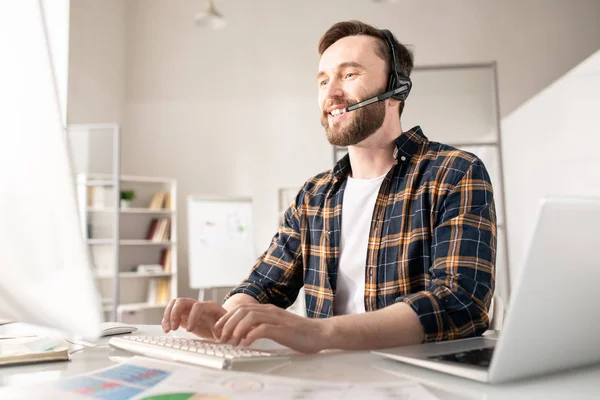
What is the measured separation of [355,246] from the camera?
1.47 metres

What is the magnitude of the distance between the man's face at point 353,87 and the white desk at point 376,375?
2.64 feet

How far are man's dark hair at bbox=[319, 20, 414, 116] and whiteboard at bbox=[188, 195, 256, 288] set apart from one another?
13.6 feet

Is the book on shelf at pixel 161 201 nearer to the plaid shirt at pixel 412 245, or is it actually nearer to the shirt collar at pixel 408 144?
the plaid shirt at pixel 412 245

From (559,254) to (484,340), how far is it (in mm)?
455

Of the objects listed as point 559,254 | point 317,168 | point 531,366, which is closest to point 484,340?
point 531,366

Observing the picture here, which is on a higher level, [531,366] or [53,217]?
[53,217]

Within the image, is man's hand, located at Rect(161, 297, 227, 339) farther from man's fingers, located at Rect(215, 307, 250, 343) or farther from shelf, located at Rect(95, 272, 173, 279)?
shelf, located at Rect(95, 272, 173, 279)

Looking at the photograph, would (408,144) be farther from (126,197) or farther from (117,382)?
(126,197)

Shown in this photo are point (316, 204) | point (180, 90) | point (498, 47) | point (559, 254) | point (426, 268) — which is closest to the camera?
point (559, 254)

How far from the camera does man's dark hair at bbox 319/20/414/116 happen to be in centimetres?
160

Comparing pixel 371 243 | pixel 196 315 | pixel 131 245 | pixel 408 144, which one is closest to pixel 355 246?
pixel 371 243

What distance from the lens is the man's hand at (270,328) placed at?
0.85 meters

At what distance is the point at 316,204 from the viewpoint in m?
1.62

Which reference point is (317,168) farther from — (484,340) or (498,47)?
(484,340)
